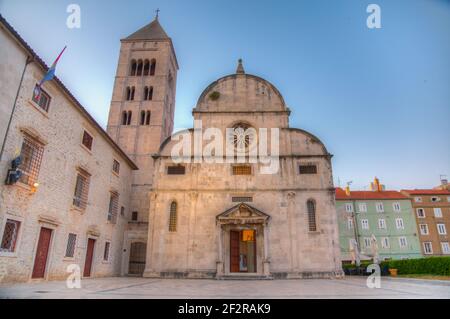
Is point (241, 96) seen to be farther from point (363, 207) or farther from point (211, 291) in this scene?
point (363, 207)

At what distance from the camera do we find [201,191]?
20.8 m

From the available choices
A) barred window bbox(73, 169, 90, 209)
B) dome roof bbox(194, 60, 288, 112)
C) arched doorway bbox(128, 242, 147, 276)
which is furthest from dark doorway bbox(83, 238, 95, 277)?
dome roof bbox(194, 60, 288, 112)

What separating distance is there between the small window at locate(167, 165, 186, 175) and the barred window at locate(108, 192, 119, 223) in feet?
14.2

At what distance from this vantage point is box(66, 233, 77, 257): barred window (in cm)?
1496

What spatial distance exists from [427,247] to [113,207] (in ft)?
140

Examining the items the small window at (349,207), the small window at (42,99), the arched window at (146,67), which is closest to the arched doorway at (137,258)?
the small window at (42,99)

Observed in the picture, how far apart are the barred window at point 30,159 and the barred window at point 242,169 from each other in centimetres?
1258

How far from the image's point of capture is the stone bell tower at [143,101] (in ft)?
95.1

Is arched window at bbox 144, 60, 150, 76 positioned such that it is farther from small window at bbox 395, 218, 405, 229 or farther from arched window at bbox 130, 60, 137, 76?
small window at bbox 395, 218, 405, 229

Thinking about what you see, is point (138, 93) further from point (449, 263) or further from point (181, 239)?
point (449, 263)

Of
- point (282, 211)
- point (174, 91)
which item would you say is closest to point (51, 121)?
point (282, 211)

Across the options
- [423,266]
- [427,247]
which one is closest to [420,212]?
[427,247]

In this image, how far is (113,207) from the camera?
2098 centimetres

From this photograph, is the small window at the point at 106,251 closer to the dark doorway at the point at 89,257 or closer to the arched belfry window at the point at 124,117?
the dark doorway at the point at 89,257
